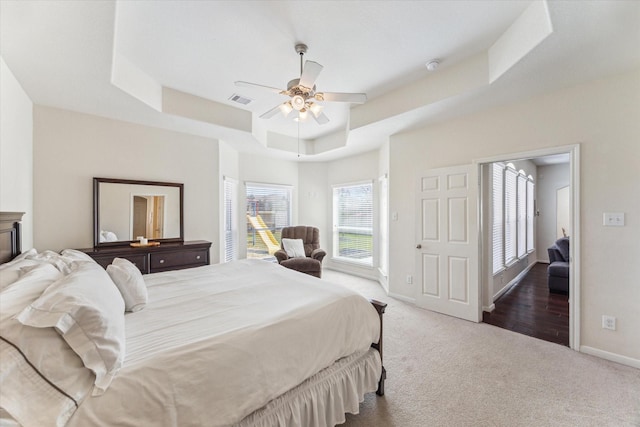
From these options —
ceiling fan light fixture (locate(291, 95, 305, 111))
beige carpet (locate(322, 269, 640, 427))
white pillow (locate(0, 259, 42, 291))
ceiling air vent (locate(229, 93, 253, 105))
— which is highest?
ceiling air vent (locate(229, 93, 253, 105))

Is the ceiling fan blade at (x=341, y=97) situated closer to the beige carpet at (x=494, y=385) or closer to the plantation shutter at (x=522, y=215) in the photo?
the beige carpet at (x=494, y=385)

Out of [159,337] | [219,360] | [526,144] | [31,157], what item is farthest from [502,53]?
[31,157]

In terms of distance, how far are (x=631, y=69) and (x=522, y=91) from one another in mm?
773

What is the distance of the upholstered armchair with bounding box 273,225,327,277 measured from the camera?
14.4ft

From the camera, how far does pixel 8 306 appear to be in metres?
1.02

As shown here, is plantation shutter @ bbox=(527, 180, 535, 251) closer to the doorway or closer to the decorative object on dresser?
the doorway

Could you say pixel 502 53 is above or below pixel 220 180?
above

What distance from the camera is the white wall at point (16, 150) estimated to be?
7.01 ft

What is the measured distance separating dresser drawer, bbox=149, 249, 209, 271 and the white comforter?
54.9 inches

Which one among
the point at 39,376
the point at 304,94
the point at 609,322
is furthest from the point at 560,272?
the point at 39,376

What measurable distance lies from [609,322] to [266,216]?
5.17 metres

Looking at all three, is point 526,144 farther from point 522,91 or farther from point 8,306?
point 8,306

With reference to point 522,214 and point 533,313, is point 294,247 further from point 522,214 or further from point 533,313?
point 522,214

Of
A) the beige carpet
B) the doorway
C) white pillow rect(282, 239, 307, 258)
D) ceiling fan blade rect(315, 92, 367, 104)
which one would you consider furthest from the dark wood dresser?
the doorway
